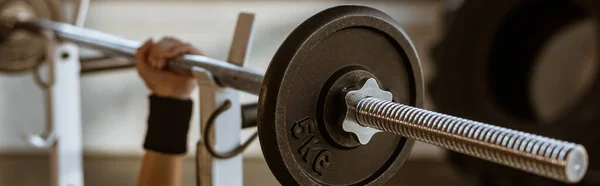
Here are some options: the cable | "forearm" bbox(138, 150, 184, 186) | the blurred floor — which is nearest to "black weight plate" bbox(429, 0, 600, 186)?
the blurred floor

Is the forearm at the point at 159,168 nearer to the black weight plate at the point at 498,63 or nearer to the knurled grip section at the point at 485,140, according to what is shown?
the knurled grip section at the point at 485,140

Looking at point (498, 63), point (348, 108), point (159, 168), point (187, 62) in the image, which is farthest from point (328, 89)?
point (498, 63)

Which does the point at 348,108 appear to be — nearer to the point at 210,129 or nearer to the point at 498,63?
the point at 210,129

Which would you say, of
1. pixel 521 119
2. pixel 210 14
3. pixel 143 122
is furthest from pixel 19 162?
pixel 521 119

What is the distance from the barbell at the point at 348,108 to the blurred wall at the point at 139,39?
193 centimetres

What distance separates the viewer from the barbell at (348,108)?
642 mm

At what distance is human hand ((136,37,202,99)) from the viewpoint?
1.03 metres

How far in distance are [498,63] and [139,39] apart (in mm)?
1341

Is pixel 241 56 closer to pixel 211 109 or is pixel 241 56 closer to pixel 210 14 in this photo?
pixel 211 109

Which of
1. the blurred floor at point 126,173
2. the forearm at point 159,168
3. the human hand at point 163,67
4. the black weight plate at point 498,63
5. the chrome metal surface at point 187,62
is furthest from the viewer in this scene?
the blurred floor at point 126,173

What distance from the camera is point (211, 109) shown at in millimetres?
956

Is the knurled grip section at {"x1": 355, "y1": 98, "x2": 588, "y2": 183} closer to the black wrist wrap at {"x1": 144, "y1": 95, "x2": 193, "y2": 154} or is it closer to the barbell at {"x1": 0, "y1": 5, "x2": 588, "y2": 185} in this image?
the barbell at {"x1": 0, "y1": 5, "x2": 588, "y2": 185}

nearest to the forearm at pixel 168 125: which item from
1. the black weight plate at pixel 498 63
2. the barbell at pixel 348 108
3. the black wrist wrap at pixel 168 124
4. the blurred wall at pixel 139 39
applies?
the black wrist wrap at pixel 168 124

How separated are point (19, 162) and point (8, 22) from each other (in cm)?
138
